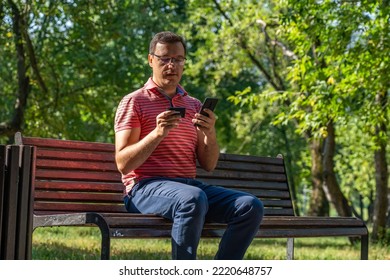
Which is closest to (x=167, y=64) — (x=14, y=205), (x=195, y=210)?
(x=195, y=210)

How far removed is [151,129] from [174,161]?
0.24 meters

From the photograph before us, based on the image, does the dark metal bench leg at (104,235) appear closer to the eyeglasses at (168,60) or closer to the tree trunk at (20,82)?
the eyeglasses at (168,60)

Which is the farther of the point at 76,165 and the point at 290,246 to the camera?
the point at 290,246

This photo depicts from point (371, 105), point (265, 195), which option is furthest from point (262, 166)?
point (371, 105)

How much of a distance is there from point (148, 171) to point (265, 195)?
6.90 feet

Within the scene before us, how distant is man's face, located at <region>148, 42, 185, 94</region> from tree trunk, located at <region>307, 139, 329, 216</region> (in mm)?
13293

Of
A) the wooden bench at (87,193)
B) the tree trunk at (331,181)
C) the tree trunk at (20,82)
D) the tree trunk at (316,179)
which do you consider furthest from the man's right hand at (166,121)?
the tree trunk at (316,179)

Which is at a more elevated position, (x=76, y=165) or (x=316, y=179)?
(x=76, y=165)

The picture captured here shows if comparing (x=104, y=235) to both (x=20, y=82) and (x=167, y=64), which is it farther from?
(x=20, y=82)

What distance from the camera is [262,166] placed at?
7.41m

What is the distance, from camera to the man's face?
5.45 m

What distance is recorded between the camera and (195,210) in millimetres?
4926

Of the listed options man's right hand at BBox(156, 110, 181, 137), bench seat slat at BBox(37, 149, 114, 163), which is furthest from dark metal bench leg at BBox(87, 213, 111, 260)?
bench seat slat at BBox(37, 149, 114, 163)
